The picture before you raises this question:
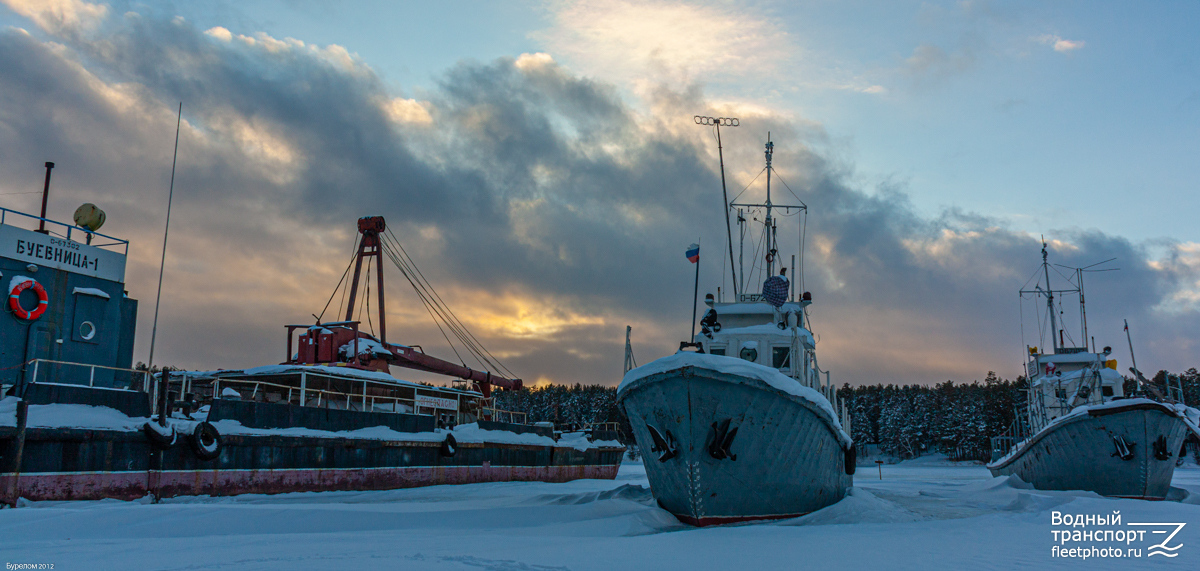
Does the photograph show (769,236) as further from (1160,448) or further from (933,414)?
(933,414)

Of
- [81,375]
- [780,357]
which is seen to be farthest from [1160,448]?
[81,375]

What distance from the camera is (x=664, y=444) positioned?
525 inches

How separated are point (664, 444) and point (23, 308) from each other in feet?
48.4

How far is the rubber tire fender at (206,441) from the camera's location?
1702cm

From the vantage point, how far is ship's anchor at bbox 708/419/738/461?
41.5 feet

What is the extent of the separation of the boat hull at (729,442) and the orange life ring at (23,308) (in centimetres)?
1392

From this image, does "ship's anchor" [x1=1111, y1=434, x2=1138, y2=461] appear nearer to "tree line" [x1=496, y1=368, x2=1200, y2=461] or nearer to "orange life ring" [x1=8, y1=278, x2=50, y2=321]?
"orange life ring" [x1=8, y1=278, x2=50, y2=321]

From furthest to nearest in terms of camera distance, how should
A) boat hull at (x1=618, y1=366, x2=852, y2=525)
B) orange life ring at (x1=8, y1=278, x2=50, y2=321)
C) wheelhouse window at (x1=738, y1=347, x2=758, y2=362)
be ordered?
1. wheelhouse window at (x1=738, y1=347, x2=758, y2=362)
2. orange life ring at (x1=8, y1=278, x2=50, y2=321)
3. boat hull at (x1=618, y1=366, x2=852, y2=525)

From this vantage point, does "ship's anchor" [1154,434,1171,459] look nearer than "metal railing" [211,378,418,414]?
Yes

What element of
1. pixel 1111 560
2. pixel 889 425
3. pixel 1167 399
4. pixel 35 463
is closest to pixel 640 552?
pixel 1111 560

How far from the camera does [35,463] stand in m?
14.1

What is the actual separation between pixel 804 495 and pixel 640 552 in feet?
18.7

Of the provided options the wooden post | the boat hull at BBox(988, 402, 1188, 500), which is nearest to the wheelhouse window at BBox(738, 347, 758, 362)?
the boat hull at BBox(988, 402, 1188, 500)

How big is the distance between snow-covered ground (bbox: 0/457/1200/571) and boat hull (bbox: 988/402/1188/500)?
5.43m
